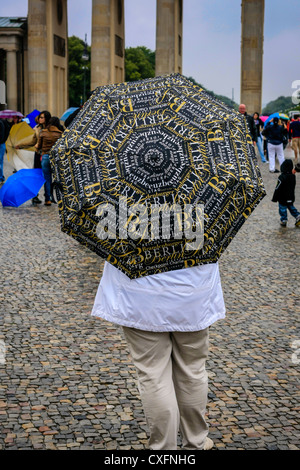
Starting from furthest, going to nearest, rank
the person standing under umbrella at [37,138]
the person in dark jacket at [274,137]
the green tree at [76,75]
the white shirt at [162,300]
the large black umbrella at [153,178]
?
1. the green tree at [76,75]
2. the person in dark jacket at [274,137]
3. the person standing under umbrella at [37,138]
4. the white shirt at [162,300]
5. the large black umbrella at [153,178]

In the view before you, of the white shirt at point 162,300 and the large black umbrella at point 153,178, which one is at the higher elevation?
the large black umbrella at point 153,178

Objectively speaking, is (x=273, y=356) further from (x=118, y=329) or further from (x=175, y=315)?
(x=175, y=315)

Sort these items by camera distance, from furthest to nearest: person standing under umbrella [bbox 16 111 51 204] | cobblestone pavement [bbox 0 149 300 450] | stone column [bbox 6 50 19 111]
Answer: stone column [bbox 6 50 19 111] < person standing under umbrella [bbox 16 111 51 204] < cobblestone pavement [bbox 0 149 300 450]

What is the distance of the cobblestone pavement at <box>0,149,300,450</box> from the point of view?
15.6ft

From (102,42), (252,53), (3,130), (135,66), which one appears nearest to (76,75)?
(135,66)

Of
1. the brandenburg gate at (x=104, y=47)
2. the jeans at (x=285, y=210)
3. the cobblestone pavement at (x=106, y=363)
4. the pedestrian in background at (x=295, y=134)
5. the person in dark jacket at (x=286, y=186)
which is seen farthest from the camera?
the brandenburg gate at (x=104, y=47)

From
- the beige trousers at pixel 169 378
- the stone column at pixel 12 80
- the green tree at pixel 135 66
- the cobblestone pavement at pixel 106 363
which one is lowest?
the cobblestone pavement at pixel 106 363

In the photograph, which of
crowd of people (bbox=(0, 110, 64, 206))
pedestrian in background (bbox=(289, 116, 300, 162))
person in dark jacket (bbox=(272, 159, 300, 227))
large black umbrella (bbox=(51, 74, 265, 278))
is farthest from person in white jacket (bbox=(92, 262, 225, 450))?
Answer: pedestrian in background (bbox=(289, 116, 300, 162))

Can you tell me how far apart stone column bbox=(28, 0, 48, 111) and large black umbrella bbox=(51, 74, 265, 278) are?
42.8 meters

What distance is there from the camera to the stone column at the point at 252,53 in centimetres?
4191

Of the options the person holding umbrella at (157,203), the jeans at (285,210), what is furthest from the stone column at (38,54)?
the person holding umbrella at (157,203)

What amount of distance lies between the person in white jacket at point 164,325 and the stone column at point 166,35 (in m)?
42.2

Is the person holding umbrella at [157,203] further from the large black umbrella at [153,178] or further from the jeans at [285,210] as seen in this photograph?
the jeans at [285,210]

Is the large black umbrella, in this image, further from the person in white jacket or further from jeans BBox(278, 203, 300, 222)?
jeans BBox(278, 203, 300, 222)
